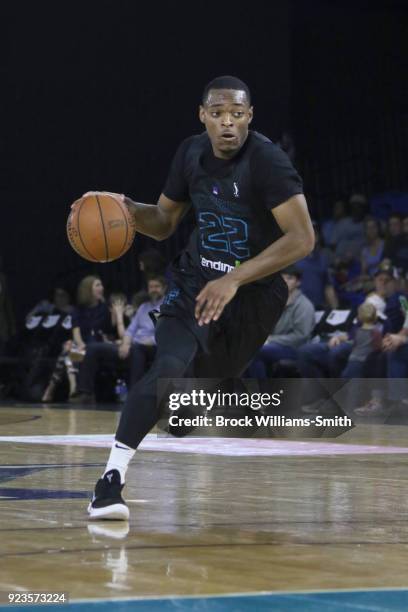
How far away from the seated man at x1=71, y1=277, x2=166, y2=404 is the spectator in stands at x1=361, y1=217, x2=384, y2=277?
7.46 ft

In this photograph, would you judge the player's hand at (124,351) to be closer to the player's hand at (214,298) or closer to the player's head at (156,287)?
the player's head at (156,287)

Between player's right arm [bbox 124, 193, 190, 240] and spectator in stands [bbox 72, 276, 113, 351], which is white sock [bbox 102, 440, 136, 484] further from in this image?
spectator in stands [bbox 72, 276, 113, 351]

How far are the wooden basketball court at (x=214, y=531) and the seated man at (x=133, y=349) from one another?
5.10 m

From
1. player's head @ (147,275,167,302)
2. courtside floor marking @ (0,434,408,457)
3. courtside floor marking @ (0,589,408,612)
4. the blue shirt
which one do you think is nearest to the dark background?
the blue shirt

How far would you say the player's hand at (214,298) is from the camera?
183 inches

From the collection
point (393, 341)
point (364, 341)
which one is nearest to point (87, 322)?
point (364, 341)

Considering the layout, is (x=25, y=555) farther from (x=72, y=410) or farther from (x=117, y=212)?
(x=72, y=410)

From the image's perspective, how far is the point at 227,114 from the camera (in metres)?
4.96

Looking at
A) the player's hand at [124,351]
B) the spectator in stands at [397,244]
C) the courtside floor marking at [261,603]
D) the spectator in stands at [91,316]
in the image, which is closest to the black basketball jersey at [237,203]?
the courtside floor marking at [261,603]

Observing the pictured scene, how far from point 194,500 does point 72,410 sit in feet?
25.2

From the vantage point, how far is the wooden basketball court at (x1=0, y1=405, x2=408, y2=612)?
3340 mm

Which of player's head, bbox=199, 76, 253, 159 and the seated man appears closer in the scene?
player's head, bbox=199, 76, 253, 159

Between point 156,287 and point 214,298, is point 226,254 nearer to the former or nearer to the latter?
point 214,298

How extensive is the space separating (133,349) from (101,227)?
8104 millimetres
